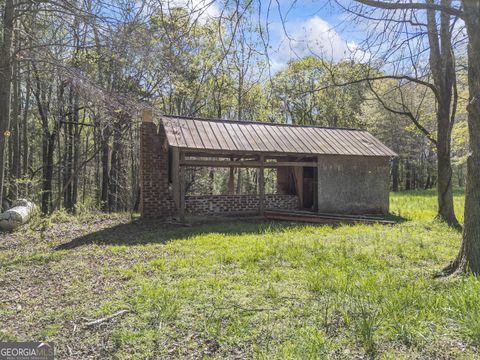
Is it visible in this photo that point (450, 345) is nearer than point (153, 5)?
Yes

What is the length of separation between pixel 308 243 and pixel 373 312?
11.3ft

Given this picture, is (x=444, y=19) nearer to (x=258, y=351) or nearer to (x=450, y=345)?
(x=450, y=345)

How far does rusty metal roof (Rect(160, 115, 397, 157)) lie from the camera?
10586 millimetres

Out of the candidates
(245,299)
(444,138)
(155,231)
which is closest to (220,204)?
(155,231)

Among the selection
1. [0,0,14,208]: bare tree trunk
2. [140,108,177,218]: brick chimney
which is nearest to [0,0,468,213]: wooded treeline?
[0,0,14,208]: bare tree trunk

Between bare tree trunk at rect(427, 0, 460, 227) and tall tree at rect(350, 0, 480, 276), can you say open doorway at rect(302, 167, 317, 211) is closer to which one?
bare tree trunk at rect(427, 0, 460, 227)

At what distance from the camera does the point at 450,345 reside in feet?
9.27

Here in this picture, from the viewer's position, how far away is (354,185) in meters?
12.6

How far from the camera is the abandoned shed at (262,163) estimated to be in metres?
10.8

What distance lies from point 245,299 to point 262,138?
27.8ft

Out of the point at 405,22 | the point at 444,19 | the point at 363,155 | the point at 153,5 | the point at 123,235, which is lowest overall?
the point at 123,235

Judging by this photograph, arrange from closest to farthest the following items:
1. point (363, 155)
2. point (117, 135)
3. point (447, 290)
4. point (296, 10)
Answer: point (296, 10) → point (447, 290) → point (363, 155) → point (117, 135)

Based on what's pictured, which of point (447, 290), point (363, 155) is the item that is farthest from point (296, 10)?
point (363, 155)

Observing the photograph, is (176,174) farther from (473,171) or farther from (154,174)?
(473,171)
